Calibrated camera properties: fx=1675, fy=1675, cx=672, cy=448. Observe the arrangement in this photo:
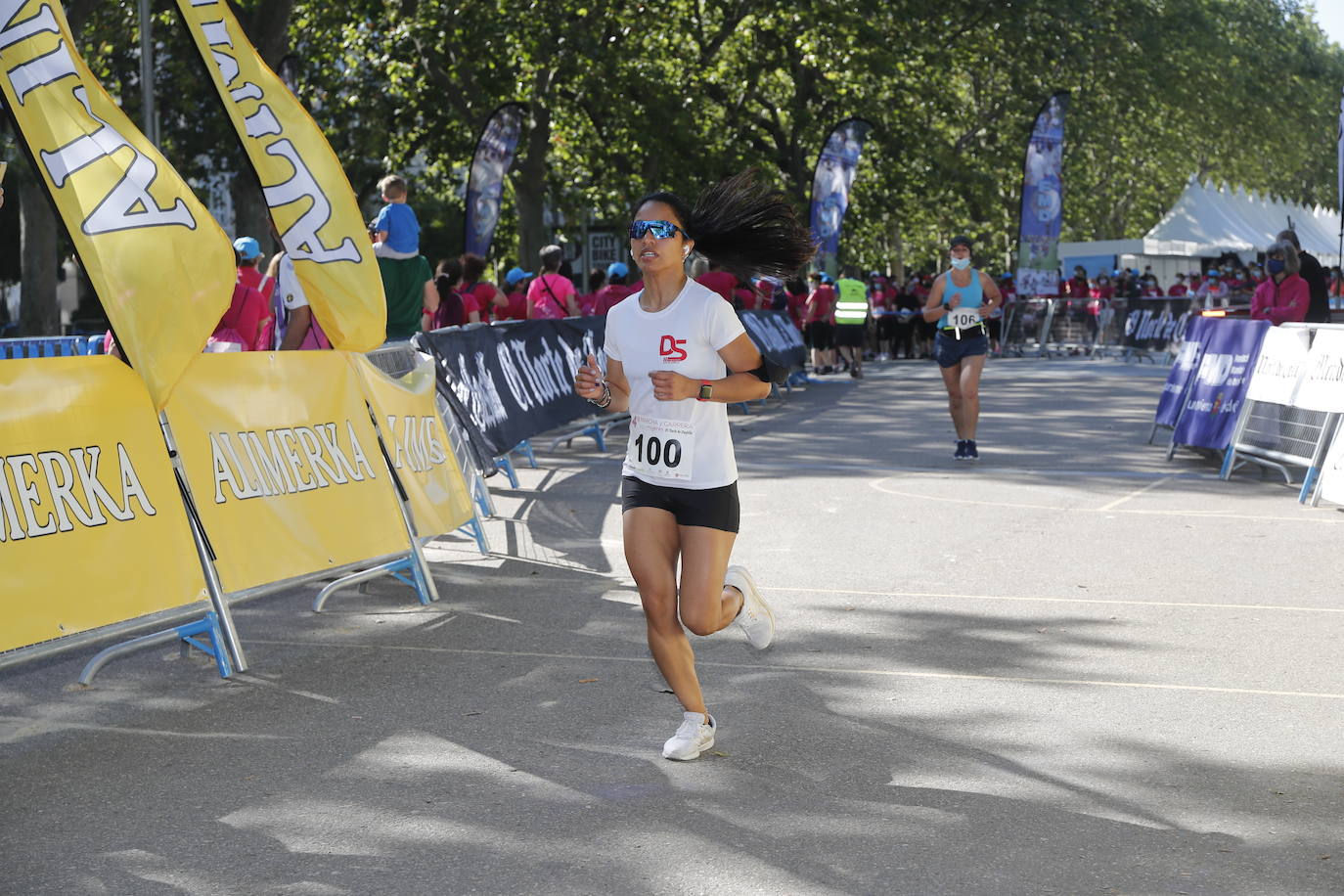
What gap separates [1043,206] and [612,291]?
1835 cm

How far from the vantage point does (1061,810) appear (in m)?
5.00

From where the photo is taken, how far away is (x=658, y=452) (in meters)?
5.73

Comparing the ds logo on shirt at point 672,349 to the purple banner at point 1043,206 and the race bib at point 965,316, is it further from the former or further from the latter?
the purple banner at point 1043,206

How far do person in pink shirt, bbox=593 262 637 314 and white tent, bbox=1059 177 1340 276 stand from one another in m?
29.8

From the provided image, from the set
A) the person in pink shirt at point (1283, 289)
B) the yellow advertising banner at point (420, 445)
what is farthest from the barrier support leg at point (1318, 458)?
the yellow advertising banner at point (420, 445)

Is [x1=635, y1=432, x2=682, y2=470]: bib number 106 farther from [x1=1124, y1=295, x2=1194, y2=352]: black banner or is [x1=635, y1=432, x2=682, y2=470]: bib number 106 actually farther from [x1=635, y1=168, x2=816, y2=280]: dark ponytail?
[x1=1124, y1=295, x2=1194, y2=352]: black banner

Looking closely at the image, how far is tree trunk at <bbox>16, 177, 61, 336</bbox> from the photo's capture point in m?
31.5

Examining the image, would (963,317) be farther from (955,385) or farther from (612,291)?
(612,291)

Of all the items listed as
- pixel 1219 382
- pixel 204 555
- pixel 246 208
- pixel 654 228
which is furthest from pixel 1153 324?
pixel 654 228

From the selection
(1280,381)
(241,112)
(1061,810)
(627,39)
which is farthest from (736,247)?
(627,39)

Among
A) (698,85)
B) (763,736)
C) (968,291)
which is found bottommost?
(763,736)

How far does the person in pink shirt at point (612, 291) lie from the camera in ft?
59.6

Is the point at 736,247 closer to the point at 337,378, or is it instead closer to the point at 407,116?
the point at 337,378

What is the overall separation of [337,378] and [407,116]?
91.3 feet
